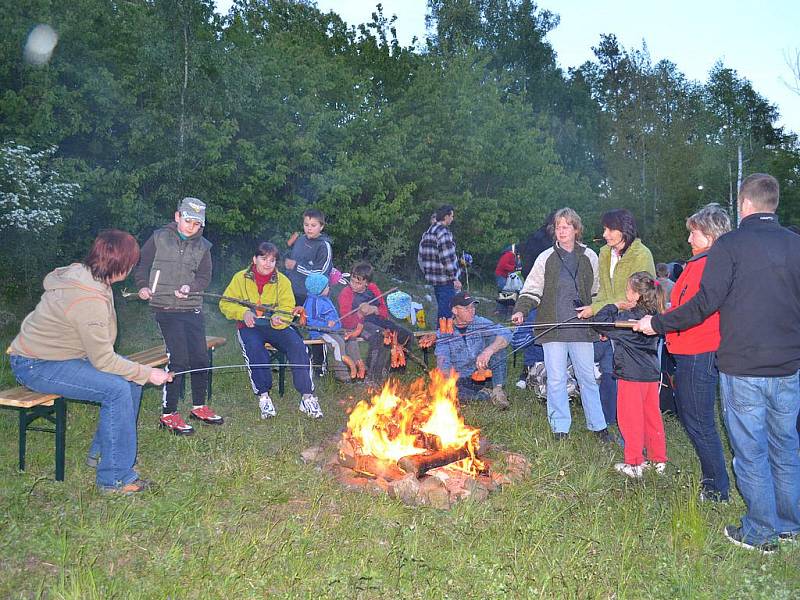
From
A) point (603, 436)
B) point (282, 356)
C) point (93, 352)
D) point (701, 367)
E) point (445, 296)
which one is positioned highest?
point (445, 296)

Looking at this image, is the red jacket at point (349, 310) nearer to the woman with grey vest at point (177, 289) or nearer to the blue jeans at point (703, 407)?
the woman with grey vest at point (177, 289)

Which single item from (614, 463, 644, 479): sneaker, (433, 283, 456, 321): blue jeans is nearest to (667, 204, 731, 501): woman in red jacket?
(614, 463, 644, 479): sneaker

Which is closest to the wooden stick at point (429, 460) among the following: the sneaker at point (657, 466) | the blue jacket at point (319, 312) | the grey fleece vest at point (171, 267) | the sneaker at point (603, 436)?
the sneaker at point (657, 466)

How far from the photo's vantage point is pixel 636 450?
5.21 meters

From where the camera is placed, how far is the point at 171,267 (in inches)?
241

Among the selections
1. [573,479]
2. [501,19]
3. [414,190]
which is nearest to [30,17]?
[414,190]

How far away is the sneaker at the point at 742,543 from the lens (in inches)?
152

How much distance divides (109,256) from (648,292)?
3814 millimetres

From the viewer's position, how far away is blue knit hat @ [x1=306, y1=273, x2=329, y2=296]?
315 inches

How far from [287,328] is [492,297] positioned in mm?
12884

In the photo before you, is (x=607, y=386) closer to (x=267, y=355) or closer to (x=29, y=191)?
(x=267, y=355)

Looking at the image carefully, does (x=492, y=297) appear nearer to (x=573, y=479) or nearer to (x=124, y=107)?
(x=124, y=107)

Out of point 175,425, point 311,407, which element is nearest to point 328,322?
point 311,407

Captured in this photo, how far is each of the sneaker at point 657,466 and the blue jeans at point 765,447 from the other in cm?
114
